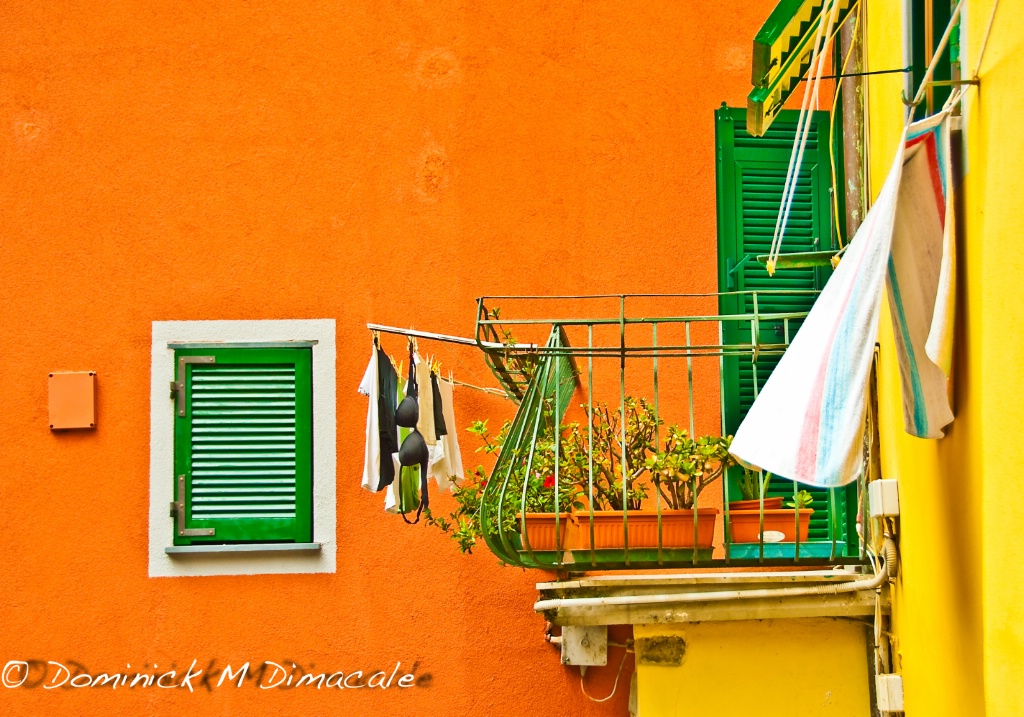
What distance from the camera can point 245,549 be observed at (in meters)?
6.51

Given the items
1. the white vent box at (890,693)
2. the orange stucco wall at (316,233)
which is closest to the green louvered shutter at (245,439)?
the orange stucco wall at (316,233)

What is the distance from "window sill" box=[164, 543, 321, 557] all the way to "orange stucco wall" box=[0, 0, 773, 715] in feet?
0.49

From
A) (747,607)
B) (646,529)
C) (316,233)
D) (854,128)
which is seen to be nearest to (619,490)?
(646,529)

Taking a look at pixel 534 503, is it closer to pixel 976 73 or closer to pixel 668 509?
pixel 668 509

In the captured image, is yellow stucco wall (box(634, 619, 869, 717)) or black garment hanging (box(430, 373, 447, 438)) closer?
yellow stucco wall (box(634, 619, 869, 717))

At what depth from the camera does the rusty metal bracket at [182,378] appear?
21.9ft

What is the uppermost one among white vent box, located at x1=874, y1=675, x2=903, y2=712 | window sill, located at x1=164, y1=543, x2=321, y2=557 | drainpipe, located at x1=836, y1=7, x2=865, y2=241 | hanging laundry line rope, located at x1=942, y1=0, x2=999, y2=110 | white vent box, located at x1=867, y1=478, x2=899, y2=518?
drainpipe, located at x1=836, y1=7, x2=865, y2=241

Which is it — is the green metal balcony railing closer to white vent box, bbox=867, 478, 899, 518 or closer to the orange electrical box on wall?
white vent box, bbox=867, 478, 899, 518

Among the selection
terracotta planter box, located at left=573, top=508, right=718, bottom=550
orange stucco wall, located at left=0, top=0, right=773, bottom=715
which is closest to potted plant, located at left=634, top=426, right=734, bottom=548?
terracotta planter box, located at left=573, top=508, right=718, bottom=550

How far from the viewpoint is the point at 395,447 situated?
5.54 meters

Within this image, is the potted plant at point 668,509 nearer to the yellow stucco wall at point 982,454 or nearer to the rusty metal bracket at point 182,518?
the yellow stucco wall at point 982,454

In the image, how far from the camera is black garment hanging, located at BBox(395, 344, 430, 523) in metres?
5.38

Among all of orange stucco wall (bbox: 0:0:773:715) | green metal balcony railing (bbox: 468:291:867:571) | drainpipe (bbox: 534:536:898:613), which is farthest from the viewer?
orange stucco wall (bbox: 0:0:773:715)

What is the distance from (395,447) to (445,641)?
1383 millimetres
